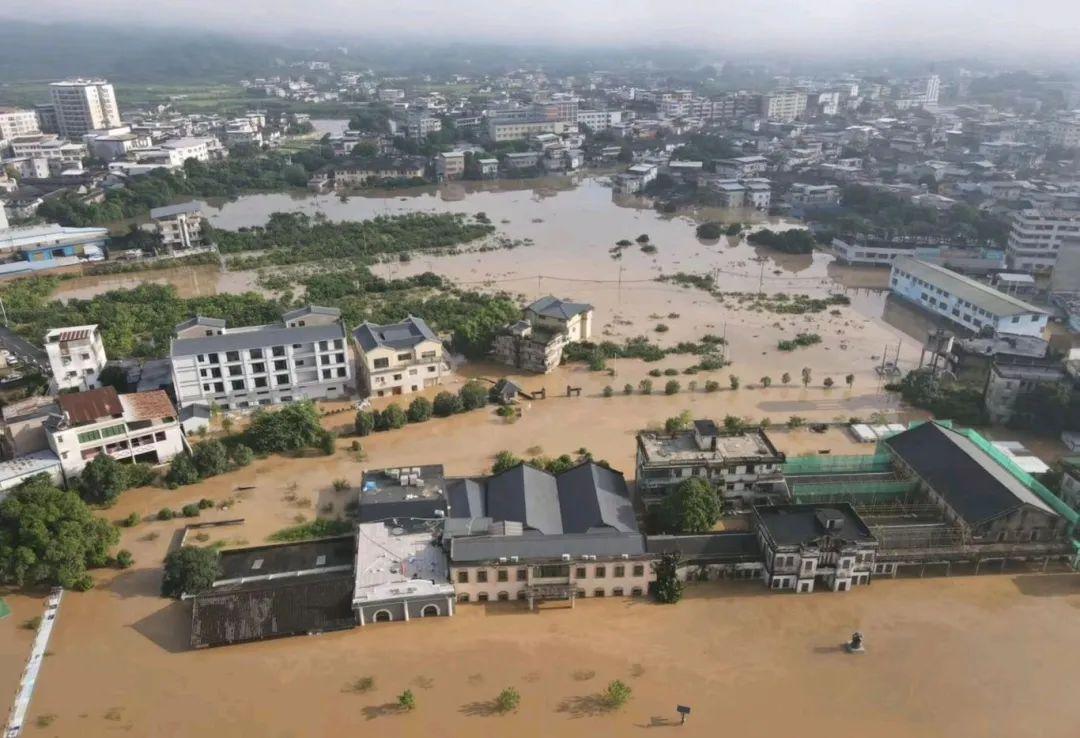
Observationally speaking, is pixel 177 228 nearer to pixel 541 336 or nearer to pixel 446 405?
pixel 541 336

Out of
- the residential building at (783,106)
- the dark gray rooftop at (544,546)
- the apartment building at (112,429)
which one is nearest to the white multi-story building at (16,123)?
the apartment building at (112,429)

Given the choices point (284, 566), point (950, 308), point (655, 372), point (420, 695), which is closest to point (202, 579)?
point (284, 566)

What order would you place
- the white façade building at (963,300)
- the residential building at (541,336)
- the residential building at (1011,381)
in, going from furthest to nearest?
the white façade building at (963,300)
the residential building at (541,336)
the residential building at (1011,381)

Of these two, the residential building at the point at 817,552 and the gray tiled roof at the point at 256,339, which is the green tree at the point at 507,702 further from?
the gray tiled roof at the point at 256,339

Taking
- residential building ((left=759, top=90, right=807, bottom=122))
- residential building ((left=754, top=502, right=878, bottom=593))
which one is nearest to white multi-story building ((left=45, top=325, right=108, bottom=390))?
residential building ((left=754, top=502, right=878, bottom=593))

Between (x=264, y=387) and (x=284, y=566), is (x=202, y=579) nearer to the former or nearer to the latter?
Result: (x=284, y=566)

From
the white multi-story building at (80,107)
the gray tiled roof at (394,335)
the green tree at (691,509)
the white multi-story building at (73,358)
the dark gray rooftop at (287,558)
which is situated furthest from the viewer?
the white multi-story building at (80,107)

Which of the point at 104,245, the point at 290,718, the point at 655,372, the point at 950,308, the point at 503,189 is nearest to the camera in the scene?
the point at 290,718

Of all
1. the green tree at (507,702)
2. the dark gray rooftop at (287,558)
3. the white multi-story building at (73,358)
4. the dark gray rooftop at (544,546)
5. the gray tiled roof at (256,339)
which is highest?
the gray tiled roof at (256,339)
